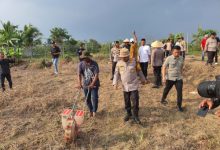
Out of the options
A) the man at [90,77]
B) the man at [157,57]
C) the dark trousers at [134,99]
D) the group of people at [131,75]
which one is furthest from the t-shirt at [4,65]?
the dark trousers at [134,99]

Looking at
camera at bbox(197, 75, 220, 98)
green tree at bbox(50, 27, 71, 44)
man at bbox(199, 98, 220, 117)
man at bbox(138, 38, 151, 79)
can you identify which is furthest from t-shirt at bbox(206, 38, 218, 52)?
green tree at bbox(50, 27, 71, 44)

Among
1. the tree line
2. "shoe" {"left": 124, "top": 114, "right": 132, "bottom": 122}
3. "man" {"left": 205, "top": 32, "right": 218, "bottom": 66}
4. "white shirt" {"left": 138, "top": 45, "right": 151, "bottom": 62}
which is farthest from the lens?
the tree line

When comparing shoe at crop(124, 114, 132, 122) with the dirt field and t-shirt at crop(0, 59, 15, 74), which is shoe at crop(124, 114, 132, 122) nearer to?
the dirt field

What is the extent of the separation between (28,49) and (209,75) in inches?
778

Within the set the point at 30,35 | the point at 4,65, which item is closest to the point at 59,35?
the point at 30,35

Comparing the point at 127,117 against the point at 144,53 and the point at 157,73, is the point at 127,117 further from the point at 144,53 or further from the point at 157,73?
the point at 144,53

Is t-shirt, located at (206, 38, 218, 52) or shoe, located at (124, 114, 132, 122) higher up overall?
t-shirt, located at (206, 38, 218, 52)

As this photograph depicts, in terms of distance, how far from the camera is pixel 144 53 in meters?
10.9

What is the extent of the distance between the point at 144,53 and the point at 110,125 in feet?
14.4

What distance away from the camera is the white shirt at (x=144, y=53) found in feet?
35.8

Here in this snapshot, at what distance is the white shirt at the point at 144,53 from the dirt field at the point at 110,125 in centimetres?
131

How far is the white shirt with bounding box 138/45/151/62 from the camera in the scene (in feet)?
35.8

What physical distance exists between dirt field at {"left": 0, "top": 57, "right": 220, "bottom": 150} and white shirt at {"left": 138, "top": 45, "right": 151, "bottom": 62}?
131cm

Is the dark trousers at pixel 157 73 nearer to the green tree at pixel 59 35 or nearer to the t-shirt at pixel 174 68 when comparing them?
the t-shirt at pixel 174 68
